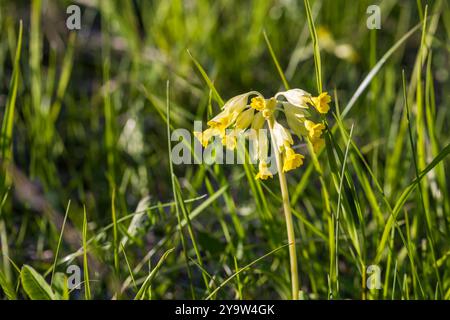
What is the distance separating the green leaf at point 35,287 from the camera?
60.9 inches

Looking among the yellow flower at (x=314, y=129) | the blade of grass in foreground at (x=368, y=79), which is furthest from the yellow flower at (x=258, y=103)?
the blade of grass in foreground at (x=368, y=79)

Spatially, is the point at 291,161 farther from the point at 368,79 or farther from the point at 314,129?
the point at 368,79

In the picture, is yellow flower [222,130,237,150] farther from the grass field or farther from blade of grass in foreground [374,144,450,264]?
blade of grass in foreground [374,144,450,264]

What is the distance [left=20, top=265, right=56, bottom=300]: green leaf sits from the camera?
1.55 m

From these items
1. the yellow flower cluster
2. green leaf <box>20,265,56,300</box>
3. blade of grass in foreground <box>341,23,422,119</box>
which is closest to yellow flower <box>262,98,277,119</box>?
the yellow flower cluster

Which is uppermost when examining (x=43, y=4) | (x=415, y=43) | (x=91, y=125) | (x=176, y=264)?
(x=43, y=4)

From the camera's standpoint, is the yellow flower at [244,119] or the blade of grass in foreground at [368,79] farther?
the blade of grass in foreground at [368,79]

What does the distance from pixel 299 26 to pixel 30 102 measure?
48.4 inches

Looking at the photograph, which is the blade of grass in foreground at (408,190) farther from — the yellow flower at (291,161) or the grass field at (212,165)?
the yellow flower at (291,161)

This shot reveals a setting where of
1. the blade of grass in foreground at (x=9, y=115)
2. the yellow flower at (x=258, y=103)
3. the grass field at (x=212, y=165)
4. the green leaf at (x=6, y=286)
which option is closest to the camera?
the yellow flower at (x=258, y=103)

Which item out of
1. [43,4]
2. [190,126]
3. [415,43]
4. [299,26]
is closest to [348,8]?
[299,26]

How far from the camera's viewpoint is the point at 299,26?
3.03m

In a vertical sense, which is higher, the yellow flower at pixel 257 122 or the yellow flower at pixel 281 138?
the yellow flower at pixel 257 122

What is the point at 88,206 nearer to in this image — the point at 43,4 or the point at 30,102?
the point at 30,102
